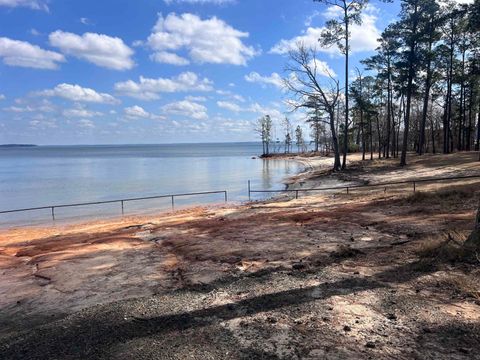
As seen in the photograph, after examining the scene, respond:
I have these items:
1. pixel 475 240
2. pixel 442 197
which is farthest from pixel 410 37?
pixel 475 240

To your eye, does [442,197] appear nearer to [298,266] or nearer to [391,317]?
[298,266]

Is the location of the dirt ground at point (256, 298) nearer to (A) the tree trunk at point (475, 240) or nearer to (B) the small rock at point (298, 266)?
(B) the small rock at point (298, 266)

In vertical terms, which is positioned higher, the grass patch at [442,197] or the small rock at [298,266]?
the grass patch at [442,197]

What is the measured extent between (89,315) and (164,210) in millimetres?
20434

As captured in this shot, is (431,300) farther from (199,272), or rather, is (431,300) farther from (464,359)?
(199,272)

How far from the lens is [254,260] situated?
27.0 ft

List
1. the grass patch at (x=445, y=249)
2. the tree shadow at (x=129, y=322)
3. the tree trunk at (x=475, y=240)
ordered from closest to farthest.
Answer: the tree shadow at (x=129, y=322), the grass patch at (x=445, y=249), the tree trunk at (x=475, y=240)

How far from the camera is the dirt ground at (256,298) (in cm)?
442

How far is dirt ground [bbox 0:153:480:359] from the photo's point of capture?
14.5ft

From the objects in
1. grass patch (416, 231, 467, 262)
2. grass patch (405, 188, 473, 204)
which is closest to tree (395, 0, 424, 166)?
grass patch (405, 188, 473, 204)

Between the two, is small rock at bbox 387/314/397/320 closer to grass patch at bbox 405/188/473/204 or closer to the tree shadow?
the tree shadow

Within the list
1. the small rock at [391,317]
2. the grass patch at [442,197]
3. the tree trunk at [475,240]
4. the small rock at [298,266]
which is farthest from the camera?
the grass patch at [442,197]

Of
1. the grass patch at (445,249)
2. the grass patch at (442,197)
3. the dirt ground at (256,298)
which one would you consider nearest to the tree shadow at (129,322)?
the dirt ground at (256,298)

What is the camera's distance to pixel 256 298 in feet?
19.2
